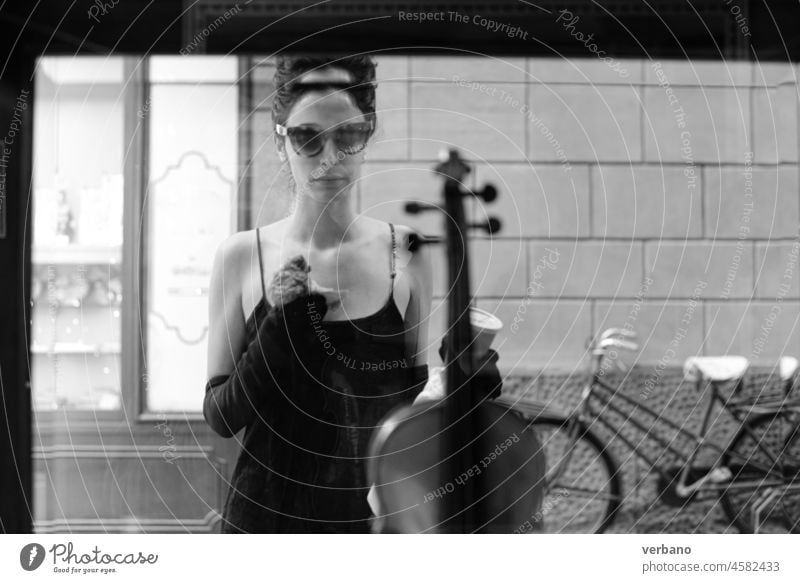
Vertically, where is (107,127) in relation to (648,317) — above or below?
above

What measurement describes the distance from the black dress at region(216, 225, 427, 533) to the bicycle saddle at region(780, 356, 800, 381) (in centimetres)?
41

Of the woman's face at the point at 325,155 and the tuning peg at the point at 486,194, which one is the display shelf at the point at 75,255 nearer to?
the woman's face at the point at 325,155

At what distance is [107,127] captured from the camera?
0.88 m

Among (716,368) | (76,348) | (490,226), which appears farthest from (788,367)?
(76,348)

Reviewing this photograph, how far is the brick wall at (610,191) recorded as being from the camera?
34.7 inches

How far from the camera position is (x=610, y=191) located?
887 millimetres

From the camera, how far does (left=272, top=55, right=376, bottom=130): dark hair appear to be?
875mm

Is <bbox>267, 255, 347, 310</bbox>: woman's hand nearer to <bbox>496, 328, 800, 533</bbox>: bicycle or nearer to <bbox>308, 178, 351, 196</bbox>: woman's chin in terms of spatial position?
<bbox>308, 178, 351, 196</bbox>: woman's chin

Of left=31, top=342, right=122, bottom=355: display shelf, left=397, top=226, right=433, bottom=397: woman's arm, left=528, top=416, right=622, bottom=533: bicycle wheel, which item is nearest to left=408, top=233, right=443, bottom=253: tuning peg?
left=397, top=226, right=433, bottom=397: woman's arm

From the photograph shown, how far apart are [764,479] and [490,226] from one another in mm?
424
